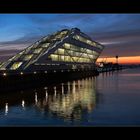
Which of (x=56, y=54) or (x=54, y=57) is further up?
(x=56, y=54)

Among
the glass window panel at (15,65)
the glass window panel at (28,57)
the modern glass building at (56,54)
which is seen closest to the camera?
the modern glass building at (56,54)

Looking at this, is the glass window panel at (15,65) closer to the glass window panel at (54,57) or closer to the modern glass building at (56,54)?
the modern glass building at (56,54)

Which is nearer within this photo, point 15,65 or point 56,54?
point 15,65

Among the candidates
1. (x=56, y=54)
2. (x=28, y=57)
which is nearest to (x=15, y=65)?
(x=28, y=57)

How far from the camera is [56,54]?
102188 mm

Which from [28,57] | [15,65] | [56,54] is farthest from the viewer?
→ [56,54]

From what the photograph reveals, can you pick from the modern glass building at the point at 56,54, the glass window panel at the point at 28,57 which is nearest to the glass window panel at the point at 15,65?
the modern glass building at the point at 56,54

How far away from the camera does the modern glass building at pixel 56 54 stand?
9332 centimetres

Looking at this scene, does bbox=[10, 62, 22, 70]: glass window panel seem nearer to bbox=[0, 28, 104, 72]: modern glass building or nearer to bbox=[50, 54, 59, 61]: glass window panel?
bbox=[0, 28, 104, 72]: modern glass building

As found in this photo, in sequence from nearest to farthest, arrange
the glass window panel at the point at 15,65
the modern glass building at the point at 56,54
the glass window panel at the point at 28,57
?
the modern glass building at the point at 56,54
the glass window panel at the point at 15,65
the glass window panel at the point at 28,57

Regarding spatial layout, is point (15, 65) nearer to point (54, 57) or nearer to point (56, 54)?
point (54, 57)

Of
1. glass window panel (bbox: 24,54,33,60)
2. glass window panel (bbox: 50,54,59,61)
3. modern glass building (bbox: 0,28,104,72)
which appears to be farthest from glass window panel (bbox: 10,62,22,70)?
glass window panel (bbox: 50,54,59,61)
